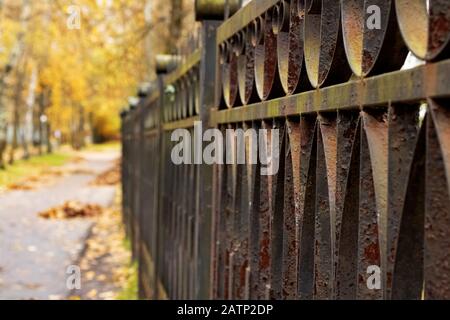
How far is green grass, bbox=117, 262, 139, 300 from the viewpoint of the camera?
22.4 ft

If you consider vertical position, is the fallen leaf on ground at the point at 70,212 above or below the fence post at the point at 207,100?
below

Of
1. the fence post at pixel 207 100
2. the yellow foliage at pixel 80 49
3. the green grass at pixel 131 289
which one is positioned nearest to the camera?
the fence post at pixel 207 100

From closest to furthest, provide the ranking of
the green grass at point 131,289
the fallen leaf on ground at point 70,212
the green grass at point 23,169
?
1. the green grass at point 131,289
2. the fallen leaf on ground at point 70,212
3. the green grass at point 23,169

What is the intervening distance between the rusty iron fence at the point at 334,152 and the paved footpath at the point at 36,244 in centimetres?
455

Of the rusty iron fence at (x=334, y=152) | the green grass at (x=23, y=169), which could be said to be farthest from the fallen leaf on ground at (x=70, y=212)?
the rusty iron fence at (x=334, y=152)

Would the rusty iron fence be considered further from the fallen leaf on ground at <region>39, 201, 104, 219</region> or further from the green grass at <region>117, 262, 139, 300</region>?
the fallen leaf on ground at <region>39, 201, 104, 219</region>

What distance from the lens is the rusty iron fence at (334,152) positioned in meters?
1.00

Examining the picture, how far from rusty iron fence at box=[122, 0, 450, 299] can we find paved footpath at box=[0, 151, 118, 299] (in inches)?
179

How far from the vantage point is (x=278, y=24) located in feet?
6.07

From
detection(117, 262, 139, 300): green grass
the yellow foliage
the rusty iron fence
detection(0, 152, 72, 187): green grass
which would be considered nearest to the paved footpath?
detection(117, 262, 139, 300): green grass

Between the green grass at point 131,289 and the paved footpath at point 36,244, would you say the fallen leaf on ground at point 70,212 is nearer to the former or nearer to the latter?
the paved footpath at point 36,244

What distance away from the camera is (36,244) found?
10.1 metres

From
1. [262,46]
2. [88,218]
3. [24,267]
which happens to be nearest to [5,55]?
[88,218]
